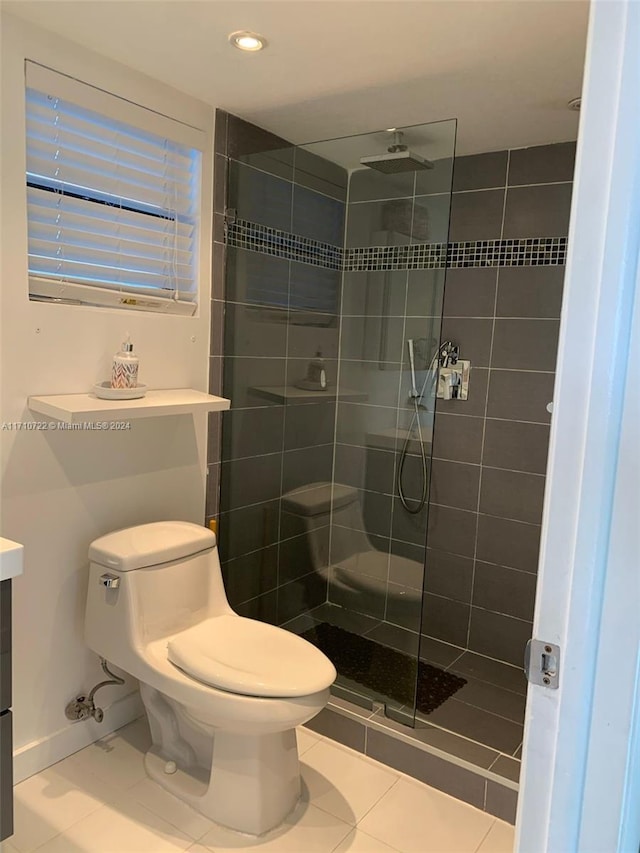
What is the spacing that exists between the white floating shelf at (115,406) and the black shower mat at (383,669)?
1.21 m

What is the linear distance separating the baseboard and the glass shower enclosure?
23.1 inches

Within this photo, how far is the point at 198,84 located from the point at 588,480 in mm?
2055

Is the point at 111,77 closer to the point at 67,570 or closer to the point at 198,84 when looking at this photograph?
the point at 198,84

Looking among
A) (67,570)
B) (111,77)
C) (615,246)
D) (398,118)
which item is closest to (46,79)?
(111,77)

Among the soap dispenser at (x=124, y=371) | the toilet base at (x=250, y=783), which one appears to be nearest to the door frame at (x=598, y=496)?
the toilet base at (x=250, y=783)

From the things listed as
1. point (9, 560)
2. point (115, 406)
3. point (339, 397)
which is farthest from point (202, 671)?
point (339, 397)

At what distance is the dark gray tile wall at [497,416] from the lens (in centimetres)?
270


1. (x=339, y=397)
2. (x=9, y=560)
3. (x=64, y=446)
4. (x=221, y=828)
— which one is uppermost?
(x=339, y=397)

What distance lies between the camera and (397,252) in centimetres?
259

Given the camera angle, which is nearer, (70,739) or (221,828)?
(221,828)

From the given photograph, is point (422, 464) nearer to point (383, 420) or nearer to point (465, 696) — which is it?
point (383, 420)

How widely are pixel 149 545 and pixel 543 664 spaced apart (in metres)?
1.62

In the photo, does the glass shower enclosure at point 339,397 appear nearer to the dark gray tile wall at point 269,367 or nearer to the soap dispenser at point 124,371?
the dark gray tile wall at point 269,367

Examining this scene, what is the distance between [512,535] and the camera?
2.84 metres
